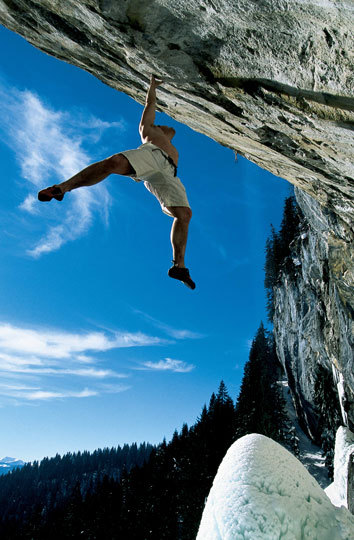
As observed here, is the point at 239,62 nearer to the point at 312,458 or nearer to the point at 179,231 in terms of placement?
the point at 179,231

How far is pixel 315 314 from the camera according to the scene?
2930cm

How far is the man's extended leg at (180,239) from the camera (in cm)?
484

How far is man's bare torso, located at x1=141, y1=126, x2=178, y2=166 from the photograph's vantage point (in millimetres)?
5215

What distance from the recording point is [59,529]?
46.8 metres

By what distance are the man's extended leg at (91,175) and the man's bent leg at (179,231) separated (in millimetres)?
1099

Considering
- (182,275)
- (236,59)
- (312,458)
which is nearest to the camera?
(236,59)

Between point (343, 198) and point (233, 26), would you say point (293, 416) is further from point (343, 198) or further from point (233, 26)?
point (233, 26)

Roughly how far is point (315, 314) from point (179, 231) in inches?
1080

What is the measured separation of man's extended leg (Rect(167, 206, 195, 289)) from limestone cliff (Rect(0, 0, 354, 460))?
1.86m

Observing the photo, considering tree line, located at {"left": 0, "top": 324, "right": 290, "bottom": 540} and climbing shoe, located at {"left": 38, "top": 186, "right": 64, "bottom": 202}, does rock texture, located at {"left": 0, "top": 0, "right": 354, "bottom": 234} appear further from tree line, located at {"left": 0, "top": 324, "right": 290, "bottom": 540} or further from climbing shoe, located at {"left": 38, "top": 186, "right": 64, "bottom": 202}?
tree line, located at {"left": 0, "top": 324, "right": 290, "bottom": 540}

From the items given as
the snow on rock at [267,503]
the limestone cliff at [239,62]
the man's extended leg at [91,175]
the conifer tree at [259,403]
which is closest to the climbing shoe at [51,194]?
the man's extended leg at [91,175]

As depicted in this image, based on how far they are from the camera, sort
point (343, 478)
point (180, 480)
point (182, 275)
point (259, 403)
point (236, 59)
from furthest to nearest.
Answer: point (259, 403) → point (180, 480) → point (182, 275) → point (236, 59) → point (343, 478)

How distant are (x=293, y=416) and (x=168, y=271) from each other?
4967 centimetres

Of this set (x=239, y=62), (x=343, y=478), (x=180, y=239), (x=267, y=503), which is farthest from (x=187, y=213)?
(x=267, y=503)
